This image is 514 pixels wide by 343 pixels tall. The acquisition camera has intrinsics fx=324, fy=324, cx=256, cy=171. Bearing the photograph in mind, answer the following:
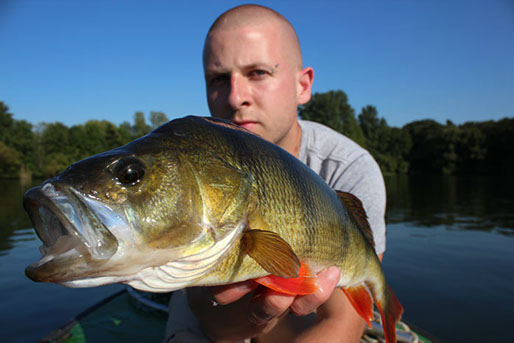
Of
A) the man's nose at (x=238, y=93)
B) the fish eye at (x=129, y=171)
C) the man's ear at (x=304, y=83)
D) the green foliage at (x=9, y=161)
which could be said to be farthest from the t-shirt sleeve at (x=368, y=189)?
the green foliage at (x=9, y=161)

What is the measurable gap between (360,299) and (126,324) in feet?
12.3

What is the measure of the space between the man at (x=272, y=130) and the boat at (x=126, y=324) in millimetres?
1248

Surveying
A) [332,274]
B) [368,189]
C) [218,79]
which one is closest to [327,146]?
[368,189]

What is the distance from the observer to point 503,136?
211 feet

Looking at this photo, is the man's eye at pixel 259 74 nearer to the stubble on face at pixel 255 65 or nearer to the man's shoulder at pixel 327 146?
the stubble on face at pixel 255 65

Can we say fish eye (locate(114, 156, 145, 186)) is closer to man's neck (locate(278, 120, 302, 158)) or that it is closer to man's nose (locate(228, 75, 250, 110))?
man's nose (locate(228, 75, 250, 110))

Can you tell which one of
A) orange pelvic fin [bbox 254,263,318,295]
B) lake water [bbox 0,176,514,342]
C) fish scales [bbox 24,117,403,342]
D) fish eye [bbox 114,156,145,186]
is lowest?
lake water [bbox 0,176,514,342]

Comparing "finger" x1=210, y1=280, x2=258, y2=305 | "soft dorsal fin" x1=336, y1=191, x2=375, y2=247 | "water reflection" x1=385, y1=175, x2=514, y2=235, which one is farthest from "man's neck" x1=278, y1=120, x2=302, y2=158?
"water reflection" x1=385, y1=175, x2=514, y2=235

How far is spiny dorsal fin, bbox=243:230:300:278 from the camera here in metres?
1.28

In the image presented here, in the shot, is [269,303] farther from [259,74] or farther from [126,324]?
[126,324]

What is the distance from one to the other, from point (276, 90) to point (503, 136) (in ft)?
258

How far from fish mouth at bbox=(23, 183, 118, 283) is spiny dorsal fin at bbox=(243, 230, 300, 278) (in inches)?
19.6

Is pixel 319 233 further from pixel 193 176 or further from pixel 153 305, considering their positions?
pixel 153 305

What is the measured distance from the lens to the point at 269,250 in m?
1.29
